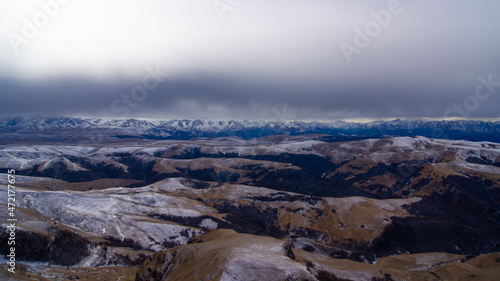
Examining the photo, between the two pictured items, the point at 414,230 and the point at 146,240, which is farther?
the point at 414,230

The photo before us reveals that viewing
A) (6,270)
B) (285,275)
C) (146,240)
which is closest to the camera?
(285,275)

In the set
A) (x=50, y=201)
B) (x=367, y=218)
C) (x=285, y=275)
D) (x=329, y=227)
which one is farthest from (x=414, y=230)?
(x=50, y=201)

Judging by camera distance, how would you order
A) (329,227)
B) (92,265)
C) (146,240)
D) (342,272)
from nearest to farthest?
(342,272) < (92,265) < (146,240) < (329,227)

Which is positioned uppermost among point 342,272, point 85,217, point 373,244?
point 342,272

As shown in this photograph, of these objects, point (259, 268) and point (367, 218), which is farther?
point (367, 218)

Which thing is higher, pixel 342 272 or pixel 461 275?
pixel 342 272

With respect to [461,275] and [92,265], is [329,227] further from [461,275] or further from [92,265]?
[92,265]

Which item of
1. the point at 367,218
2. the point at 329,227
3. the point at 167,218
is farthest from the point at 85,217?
the point at 367,218

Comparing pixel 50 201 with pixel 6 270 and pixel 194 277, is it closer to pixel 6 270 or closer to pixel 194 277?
pixel 6 270

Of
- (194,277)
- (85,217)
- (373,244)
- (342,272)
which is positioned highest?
(194,277)
